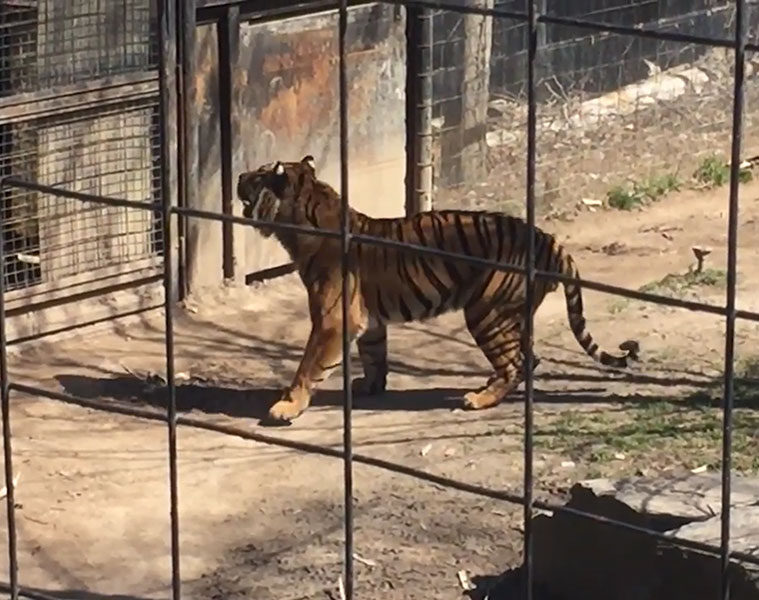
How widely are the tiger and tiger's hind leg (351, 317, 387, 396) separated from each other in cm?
1

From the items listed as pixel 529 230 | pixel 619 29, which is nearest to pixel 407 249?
pixel 529 230

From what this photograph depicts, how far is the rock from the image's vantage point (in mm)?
4398

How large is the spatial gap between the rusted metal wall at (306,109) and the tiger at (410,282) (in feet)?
4.26

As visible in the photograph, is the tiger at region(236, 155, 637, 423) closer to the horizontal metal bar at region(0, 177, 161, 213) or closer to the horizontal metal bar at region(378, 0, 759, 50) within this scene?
the horizontal metal bar at region(0, 177, 161, 213)

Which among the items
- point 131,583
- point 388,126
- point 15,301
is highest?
point 388,126

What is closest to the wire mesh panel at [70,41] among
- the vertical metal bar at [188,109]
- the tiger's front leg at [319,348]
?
the vertical metal bar at [188,109]

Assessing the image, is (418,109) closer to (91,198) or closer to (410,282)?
(410,282)

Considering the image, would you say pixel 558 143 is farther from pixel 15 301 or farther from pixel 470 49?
pixel 15 301

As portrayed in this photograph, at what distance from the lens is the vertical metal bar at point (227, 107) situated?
8.00 meters

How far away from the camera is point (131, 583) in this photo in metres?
5.34

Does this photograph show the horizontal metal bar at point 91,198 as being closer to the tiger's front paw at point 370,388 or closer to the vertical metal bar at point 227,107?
the tiger's front paw at point 370,388

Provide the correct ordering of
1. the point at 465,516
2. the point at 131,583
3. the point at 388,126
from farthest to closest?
the point at 388,126 < the point at 465,516 < the point at 131,583

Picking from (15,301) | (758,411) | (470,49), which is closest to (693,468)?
(758,411)

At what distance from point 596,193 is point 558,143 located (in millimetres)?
312
